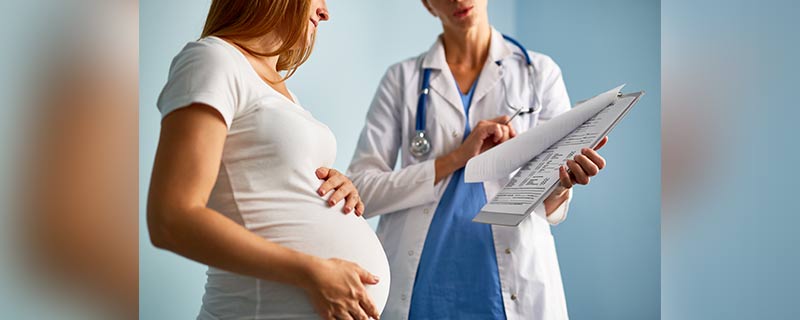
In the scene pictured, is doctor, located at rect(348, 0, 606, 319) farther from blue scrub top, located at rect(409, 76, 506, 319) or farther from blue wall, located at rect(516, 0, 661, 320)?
blue wall, located at rect(516, 0, 661, 320)

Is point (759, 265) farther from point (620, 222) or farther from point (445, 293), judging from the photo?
point (620, 222)

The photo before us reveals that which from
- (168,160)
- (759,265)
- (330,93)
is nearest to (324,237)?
(168,160)

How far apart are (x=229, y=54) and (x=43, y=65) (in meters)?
0.22

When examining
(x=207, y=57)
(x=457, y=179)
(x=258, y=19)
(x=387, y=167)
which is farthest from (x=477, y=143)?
(x=207, y=57)

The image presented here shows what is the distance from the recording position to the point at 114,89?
3.14 ft

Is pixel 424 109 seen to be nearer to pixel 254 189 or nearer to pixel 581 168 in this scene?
pixel 581 168

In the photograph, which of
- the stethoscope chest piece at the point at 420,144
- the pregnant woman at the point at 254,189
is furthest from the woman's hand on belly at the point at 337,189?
the stethoscope chest piece at the point at 420,144

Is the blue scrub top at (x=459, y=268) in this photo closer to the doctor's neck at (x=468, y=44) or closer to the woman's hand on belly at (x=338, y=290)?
the doctor's neck at (x=468, y=44)

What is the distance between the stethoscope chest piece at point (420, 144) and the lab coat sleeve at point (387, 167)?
0.05 metres

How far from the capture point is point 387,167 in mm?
1685

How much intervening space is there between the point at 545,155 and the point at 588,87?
5.12 feet

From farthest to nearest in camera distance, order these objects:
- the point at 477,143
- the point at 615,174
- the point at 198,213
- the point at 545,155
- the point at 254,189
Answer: the point at 615,174
the point at 477,143
the point at 545,155
the point at 254,189
the point at 198,213

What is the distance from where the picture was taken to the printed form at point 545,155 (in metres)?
1.20

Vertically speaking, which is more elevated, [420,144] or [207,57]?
[207,57]
